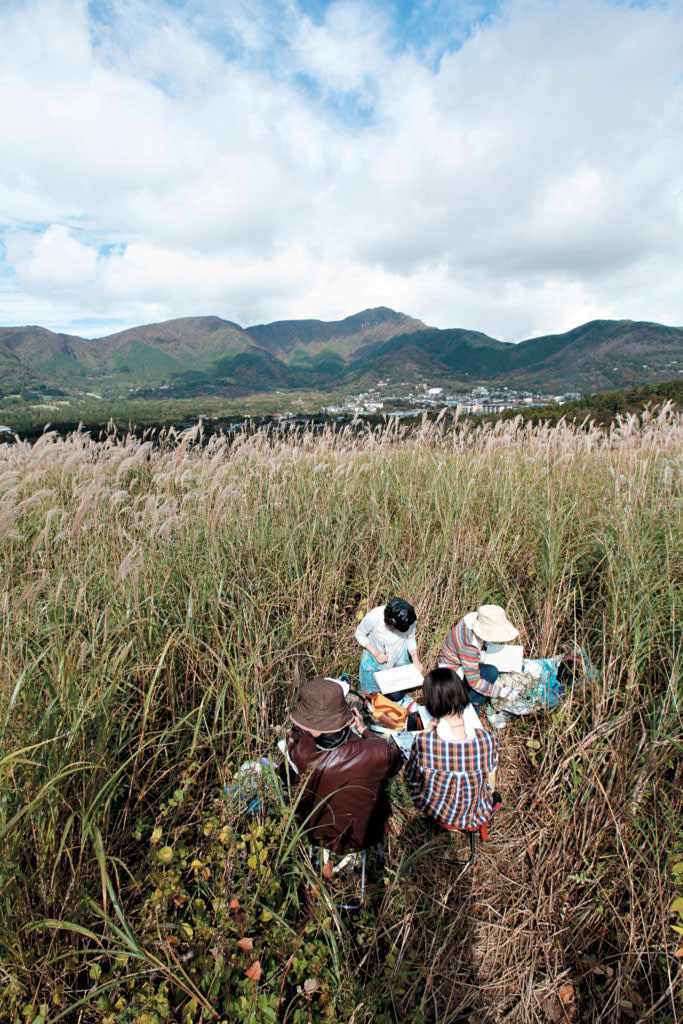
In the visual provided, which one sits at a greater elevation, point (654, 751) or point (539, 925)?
point (654, 751)

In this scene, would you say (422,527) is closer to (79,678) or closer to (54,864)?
(79,678)

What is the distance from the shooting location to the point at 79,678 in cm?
195

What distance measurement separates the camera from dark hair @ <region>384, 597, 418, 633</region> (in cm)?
321

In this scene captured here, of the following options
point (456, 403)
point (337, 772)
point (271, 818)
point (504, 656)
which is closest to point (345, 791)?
point (337, 772)

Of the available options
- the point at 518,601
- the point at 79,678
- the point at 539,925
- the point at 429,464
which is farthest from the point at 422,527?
the point at 79,678

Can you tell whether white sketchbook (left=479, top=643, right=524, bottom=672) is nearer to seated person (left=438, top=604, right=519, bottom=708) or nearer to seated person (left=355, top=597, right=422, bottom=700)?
seated person (left=438, top=604, right=519, bottom=708)

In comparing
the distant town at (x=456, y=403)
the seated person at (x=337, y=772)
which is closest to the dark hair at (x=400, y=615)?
the seated person at (x=337, y=772)

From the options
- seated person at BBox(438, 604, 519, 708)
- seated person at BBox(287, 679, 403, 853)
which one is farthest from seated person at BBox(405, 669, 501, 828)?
seated person at BBox(438, 604, 519, 708)

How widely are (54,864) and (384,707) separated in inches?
84.8

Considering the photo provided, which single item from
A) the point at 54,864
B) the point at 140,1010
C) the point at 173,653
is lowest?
the point at 140,1010

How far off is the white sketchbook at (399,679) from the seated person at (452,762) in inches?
26.9

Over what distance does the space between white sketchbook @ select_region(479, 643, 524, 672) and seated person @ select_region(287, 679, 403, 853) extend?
146 cm

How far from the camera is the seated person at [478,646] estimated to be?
3080mm

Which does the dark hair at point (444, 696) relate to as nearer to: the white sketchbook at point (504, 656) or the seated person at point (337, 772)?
the seated person at point (337, 772)
